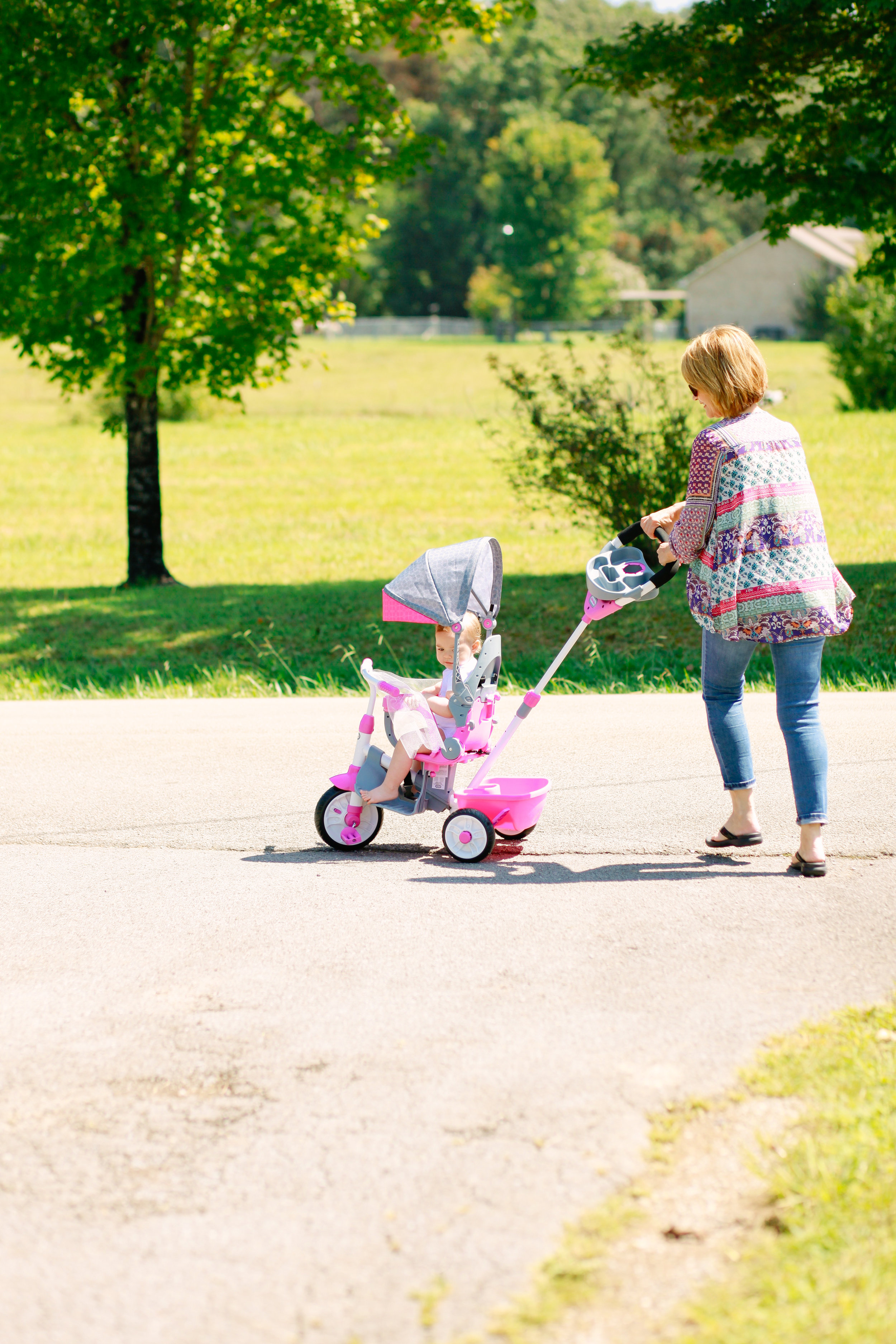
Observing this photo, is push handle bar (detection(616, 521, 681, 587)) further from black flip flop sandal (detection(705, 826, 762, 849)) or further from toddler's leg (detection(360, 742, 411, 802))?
toddler's leg (detection(360, 742, 411, 802))

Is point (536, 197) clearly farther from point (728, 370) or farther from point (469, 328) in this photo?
point (728, 370)

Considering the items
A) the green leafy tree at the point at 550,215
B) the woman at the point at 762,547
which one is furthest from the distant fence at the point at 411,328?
the woman at the point at 762,547

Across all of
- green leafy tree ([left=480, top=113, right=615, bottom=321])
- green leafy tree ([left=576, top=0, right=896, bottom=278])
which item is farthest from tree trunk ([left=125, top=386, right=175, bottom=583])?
green leafy tree ([left=480, top=113, right=615, bottom=321])

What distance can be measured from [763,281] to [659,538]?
76613mm

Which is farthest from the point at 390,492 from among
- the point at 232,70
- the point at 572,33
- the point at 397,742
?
the point at 572,33

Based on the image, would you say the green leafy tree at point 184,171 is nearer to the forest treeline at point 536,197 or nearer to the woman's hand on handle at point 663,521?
the woman's hand on handle at point 663,521

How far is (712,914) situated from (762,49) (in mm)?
9008

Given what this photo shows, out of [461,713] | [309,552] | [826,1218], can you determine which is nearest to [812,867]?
[461,713]

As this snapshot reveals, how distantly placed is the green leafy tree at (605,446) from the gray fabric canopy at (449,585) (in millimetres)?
7300

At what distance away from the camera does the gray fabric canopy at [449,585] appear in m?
5.06

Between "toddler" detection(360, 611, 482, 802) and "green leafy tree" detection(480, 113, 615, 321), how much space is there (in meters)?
91.0

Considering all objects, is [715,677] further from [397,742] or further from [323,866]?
[323,866]

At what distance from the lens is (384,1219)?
2.84m

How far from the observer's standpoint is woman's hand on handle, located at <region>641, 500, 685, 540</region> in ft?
16.0
